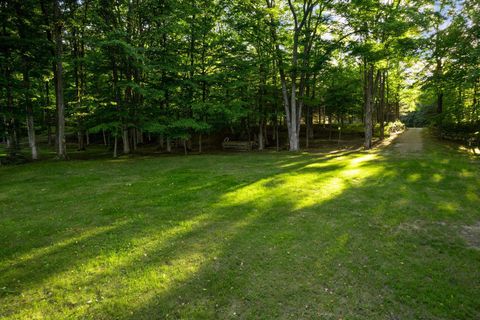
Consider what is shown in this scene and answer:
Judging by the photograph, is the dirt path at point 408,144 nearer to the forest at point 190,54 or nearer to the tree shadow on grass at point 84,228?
the forest at point 190,54

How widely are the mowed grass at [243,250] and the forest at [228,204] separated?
0.12ft

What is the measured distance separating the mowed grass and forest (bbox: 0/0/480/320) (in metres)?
0.04

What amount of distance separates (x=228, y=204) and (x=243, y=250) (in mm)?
2937

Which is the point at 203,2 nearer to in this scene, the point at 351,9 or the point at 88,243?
the point at 351,9

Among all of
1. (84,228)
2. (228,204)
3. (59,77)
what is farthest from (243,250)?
(59,77)

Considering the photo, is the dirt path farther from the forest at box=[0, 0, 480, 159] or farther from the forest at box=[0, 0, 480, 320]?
the forest at box=[0, 0, 480, 320]

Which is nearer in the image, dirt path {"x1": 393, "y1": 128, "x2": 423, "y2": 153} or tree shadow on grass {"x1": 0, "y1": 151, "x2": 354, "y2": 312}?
tree shadow on grass {"x1": 0, "y1": 151, "x2": 354, "y2": 312}

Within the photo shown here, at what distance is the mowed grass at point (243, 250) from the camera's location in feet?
13.6

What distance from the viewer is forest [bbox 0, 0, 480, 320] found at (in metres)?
4.34

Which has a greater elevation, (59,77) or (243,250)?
(59,77)

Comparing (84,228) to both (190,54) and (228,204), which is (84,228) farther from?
(190,54)

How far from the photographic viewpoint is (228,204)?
862 cm

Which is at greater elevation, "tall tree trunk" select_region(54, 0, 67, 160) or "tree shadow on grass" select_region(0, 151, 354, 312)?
"tall tree trunk" select_region(54, 0, 67, 160)

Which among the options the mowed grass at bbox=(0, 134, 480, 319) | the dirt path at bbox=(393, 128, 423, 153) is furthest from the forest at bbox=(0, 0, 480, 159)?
the mowed grass at bbox=(0, 134, 480, 319)
